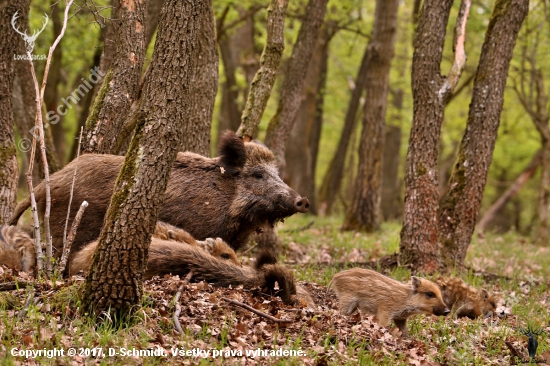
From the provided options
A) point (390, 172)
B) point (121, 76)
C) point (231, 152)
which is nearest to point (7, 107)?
point (121, 76)

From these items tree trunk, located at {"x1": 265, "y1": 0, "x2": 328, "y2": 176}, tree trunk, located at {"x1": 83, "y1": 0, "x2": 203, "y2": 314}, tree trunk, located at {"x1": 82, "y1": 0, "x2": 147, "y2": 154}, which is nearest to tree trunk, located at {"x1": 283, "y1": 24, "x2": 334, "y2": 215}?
tree trunk, located at {"x1": 265, "y1": 0, "x2": 328, "y2": 176}

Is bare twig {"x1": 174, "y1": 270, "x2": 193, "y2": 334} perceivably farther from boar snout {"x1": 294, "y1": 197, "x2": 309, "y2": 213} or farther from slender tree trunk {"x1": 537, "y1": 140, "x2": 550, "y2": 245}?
slender tree trunk {"x1": 537, "y1": 140, "x2": 550, "y2": 245}

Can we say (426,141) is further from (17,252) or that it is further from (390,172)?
(390,172)

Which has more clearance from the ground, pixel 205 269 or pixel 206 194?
pixel 206 194

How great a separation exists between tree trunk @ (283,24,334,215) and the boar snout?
9.08 m

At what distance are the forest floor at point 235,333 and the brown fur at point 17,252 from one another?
0.45m

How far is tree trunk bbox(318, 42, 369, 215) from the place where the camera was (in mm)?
19125

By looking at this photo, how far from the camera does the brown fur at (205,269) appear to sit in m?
6.57

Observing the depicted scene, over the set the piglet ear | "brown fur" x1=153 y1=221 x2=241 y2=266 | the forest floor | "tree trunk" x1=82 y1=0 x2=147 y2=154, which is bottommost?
the forest floor

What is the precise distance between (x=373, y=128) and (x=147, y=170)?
32.2 feet

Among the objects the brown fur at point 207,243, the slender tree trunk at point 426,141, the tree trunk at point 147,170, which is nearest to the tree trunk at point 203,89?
the brown fur at point 207,243

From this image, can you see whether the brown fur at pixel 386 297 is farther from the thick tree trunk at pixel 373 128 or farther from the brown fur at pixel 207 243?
the thick tree trunk at pixel 373 128

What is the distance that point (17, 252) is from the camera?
22.6 feet

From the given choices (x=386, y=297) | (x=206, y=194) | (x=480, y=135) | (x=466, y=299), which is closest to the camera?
(x=386, y=297)
